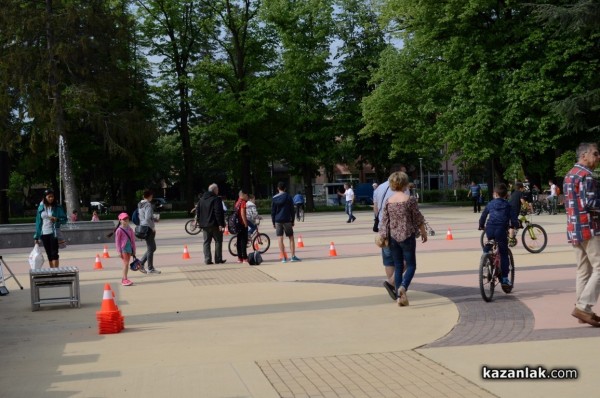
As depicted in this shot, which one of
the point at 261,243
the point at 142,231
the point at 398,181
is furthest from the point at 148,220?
the point at 398,181

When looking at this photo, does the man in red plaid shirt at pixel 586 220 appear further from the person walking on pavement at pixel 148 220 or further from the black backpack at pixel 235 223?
the black backpack at pixel 235 223

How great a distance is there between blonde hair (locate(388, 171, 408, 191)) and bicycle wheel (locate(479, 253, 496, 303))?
1441 mm

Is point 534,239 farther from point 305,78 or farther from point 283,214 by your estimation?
point 305,78

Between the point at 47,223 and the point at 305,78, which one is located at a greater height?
the point at 305,78

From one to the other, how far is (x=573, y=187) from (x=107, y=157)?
5080 centimetres

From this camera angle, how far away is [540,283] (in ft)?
41.0

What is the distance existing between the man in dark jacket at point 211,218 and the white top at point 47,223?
3.71 meters

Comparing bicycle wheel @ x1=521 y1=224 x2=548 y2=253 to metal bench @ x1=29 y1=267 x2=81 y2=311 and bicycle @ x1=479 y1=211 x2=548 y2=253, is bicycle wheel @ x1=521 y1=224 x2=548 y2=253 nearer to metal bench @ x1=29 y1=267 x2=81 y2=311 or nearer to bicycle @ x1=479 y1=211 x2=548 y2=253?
bicycle @ x1=479 y1=211 x2=548 y2=253

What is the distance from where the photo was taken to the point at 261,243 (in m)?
20.7

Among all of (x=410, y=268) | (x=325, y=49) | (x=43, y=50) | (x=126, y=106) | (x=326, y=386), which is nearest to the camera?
(x=326, y=386)

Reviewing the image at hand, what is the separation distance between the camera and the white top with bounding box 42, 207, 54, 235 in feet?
50.3

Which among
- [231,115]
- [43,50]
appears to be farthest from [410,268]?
[231,115]

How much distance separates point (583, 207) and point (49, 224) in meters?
10.6

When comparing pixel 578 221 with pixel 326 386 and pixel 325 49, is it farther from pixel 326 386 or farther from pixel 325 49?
pixel 325 49
